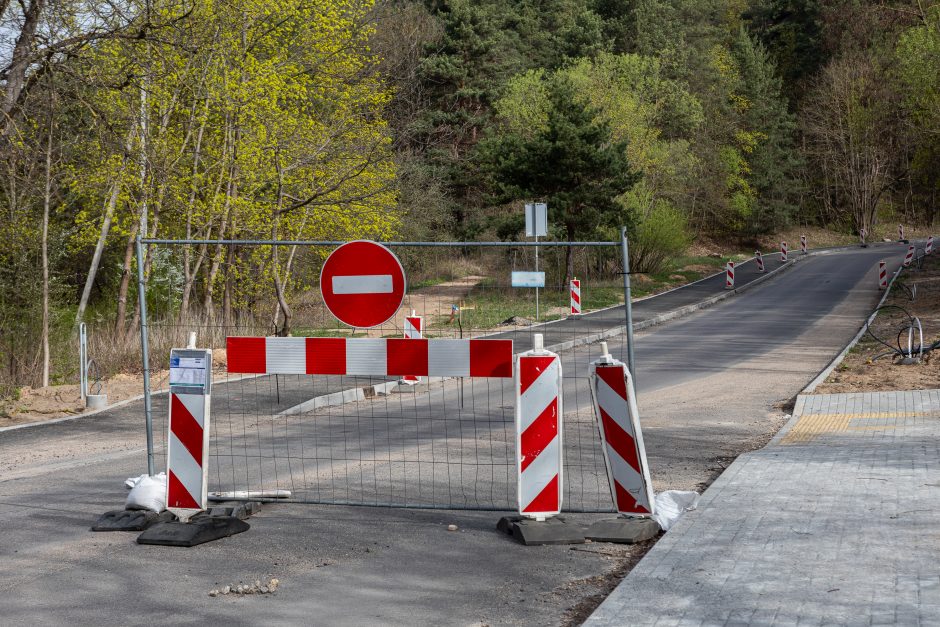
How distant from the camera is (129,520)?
Result: 6.67 metres

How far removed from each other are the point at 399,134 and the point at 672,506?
32893 millimetres

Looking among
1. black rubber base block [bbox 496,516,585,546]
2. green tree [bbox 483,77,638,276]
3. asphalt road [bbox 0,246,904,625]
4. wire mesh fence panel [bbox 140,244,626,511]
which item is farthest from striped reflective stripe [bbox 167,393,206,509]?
green tree [bbox 483,77,638,276]

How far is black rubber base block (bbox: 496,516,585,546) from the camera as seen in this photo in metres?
6.11

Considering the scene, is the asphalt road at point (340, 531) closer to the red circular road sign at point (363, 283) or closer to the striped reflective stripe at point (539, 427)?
the striped reflective stripe at point (539, 427)

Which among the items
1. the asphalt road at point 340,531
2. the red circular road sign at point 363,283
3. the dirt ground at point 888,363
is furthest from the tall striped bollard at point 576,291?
the dirt ground at point 888,363

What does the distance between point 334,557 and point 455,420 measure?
6458mm

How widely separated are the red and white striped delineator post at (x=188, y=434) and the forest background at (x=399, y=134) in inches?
203

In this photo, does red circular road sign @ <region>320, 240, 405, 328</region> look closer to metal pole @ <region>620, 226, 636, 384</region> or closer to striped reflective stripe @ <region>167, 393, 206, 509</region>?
striped reflective stripe @ <region>167, 393, 206, 509</region>

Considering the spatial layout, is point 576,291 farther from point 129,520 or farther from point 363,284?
point 129,520

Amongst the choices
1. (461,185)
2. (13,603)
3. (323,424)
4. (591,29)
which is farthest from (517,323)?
(591,29)

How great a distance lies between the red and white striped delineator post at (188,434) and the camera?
6562 millimetres

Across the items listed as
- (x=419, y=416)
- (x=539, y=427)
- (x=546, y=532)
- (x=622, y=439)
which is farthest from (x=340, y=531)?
(x=419, y=416)

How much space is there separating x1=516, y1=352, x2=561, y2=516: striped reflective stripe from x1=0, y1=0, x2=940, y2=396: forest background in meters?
6.21

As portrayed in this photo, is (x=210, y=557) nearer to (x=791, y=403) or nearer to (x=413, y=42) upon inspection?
(x=791, y=403)
